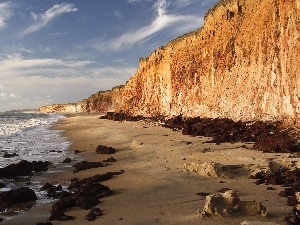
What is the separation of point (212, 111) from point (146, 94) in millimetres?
30113

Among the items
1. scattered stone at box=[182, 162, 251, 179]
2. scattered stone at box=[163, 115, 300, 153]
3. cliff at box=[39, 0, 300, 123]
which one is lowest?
scattered stone at box=[182, 162, 251, 179]

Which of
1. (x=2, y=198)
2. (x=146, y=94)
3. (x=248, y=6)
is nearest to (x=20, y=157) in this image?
(x=2, y=198)

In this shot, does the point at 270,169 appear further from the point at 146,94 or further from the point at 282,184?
the point at 146,94

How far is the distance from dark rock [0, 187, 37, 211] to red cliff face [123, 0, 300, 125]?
17627 millimetres

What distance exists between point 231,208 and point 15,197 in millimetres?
7670

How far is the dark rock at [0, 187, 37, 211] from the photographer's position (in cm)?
1159

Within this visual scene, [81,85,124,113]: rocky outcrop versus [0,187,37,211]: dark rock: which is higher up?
[81,85,124,113]: rocky outcrop

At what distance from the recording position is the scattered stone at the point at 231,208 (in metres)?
8.80

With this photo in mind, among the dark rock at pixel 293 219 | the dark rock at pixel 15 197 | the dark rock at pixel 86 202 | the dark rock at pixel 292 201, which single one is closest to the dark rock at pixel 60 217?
the dark rock at pixel 86 202

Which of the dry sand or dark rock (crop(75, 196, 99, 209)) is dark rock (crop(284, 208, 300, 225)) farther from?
dark rock (crop(75, 196, 99, 209))

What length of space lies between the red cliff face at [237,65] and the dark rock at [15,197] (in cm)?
1763

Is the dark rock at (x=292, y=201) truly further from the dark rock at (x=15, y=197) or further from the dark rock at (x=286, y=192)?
the dark rock at (x=15, y=197)

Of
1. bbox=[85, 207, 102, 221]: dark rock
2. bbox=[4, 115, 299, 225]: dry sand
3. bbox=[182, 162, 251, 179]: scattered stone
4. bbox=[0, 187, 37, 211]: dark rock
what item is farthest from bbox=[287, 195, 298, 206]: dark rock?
bbox=[0, 187, 37, 211]: dark rock

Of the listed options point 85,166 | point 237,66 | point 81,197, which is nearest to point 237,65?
point 237,66
